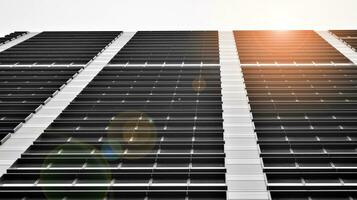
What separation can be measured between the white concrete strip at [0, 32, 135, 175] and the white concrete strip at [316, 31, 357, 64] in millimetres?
21528

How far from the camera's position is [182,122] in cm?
2781

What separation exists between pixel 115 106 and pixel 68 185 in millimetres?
11154

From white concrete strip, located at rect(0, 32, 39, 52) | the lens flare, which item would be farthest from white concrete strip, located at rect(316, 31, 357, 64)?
white concrete strip, located at rect(0, 32, 39, 52)

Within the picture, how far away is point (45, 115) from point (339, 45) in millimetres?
31646

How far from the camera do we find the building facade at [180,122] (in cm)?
2052

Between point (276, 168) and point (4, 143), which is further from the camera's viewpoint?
point (4, 143)

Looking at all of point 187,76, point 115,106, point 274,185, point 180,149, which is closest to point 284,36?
point 187,76

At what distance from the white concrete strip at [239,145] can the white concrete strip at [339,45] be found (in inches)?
445

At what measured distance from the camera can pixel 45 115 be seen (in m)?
29.6

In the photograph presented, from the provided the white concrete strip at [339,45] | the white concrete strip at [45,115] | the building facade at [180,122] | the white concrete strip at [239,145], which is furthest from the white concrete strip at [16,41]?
the white concrete strip at [339,45]

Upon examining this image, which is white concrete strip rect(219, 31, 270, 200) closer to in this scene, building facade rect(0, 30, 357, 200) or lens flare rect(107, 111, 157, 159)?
building facade rect(0, 30, 357, 200)

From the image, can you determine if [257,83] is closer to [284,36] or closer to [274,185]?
[274,185]

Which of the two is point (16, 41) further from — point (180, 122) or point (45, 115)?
point (180, 122)

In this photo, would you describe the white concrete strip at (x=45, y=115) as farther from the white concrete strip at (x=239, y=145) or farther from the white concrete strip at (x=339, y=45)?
the white concrete strip at (x=339, y=45)
